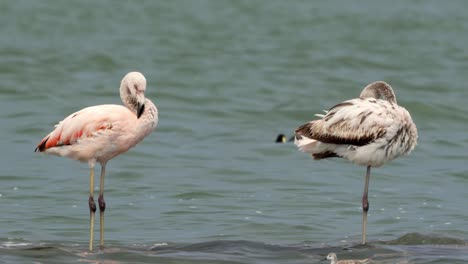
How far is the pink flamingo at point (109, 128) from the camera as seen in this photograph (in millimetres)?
10703

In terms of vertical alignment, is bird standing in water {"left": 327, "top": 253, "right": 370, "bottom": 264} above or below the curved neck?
below

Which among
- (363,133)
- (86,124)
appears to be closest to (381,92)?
(363,133)

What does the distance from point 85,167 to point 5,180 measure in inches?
59.7

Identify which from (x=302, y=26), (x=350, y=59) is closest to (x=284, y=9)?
(x=302, y=26)

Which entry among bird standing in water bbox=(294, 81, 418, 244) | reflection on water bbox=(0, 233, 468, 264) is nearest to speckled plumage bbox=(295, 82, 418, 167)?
Result: bird standing in water bbox=(294, 81, 418, 244)

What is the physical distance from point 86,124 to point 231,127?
32.7ft

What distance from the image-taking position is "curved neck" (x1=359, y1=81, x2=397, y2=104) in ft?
40.0

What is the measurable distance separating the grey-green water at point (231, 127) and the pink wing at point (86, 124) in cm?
112

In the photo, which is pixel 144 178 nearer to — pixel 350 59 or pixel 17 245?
pixel 17 245

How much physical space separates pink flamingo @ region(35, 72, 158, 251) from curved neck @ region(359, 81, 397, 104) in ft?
9.18

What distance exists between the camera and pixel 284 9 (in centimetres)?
3938

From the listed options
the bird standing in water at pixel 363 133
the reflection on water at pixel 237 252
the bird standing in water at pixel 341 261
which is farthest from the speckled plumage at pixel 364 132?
the bird standing in water at pixel 341 261

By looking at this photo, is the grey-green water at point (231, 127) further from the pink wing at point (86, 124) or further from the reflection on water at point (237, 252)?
the pink wing at point (86, 124)

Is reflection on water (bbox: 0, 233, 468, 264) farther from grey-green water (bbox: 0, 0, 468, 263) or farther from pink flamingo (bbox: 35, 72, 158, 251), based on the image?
pink flamingo (bbox: 35, 72, 158, 251)
